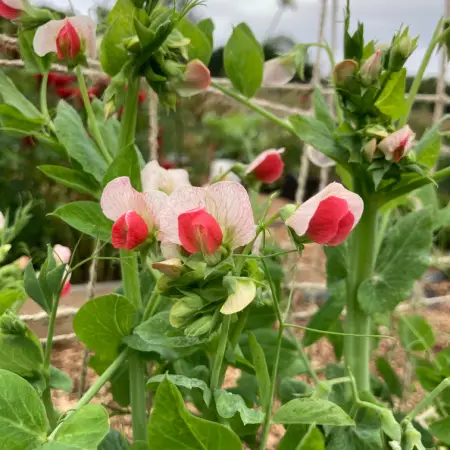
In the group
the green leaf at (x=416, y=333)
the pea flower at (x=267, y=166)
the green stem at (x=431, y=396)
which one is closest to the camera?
the green stem at (x=431, y=396)

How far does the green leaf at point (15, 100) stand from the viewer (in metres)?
0.53

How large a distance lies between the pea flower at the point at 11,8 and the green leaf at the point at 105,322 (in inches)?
10.2

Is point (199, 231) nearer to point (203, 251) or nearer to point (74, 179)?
point (203, 251)

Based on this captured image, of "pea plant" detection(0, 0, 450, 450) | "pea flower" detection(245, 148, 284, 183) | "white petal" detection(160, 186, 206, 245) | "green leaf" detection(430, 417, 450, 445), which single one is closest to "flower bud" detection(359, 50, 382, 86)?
"pea plant" detection(0, 0, 450, 450)

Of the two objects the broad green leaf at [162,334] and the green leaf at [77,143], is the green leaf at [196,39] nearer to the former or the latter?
the green leaf at [77,143]

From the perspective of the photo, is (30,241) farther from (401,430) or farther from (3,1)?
(401,430)

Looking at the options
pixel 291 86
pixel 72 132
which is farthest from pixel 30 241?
pixel 72 132

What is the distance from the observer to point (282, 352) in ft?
2.07

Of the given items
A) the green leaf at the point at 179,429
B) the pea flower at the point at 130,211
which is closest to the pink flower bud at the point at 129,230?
the pea flower at the point at 130,211

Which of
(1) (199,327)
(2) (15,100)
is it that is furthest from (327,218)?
(2) (15,100)

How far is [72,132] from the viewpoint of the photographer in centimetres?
53

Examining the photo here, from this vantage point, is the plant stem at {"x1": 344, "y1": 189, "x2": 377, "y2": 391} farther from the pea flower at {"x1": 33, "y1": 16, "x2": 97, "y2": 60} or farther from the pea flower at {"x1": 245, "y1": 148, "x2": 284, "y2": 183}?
the pea flower at {"x1": 33, "y1": 16, "x2": 97, "y2": 60}

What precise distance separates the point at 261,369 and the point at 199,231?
120 mm

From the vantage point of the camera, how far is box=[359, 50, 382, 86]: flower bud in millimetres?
481
